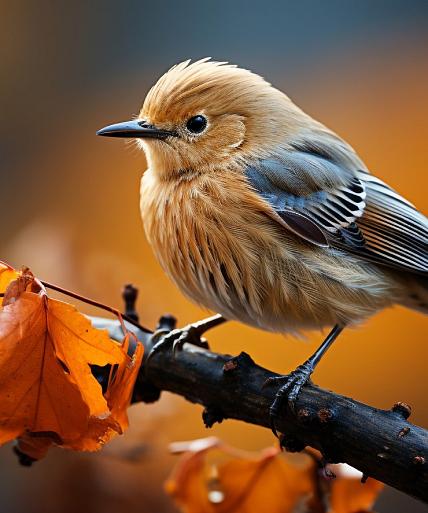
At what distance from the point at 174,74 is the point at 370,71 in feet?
6.94

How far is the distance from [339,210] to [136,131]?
1.96ft

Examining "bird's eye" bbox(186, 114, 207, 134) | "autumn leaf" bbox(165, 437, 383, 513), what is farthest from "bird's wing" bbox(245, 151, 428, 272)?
"autumn leaf" bbox(165, 437, 383, 513)

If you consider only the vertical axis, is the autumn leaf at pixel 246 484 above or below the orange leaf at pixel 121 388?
below

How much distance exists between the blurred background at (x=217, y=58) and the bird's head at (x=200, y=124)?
1.11 meters

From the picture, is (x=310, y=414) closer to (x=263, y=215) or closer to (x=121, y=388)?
(x=121, y=388)

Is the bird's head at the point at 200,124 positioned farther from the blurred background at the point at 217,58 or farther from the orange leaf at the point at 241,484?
the blurred background at the point at 217,58

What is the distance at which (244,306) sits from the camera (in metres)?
1.99

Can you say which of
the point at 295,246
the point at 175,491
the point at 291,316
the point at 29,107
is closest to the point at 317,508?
the point at 175,491

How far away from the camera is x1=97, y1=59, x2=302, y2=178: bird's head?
2.09 meters

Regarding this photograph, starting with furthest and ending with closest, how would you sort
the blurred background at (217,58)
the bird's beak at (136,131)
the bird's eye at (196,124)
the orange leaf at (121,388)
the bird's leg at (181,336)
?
the blurred background at (217,58), the bird's eye at (196,124), the bird's beak at (136,131), the bird's leg at (181,336), the orange leaf at (121,388)

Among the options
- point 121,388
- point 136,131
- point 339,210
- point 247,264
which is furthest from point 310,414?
point 136,131

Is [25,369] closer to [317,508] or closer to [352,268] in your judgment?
[317,508]

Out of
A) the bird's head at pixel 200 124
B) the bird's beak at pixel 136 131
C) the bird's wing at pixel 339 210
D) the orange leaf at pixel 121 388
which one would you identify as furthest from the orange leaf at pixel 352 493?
the bird's beak at pixel 136 131

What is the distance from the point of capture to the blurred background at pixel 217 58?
3557 millimetres
